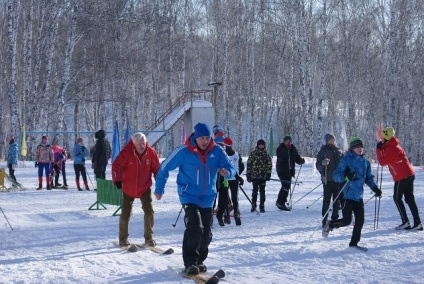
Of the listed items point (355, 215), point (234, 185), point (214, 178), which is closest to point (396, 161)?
point (355, 215)

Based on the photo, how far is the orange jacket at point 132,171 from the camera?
900 centimetres

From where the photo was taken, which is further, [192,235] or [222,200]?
[222,200]

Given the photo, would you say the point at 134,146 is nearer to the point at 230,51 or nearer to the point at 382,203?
the point at 382,203

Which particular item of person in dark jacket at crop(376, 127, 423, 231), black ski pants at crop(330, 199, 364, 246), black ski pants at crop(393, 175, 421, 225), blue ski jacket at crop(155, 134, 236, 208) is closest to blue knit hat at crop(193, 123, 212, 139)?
blue ski jacket at crop(155, 134, 236, 208)

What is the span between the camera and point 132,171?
9016mm

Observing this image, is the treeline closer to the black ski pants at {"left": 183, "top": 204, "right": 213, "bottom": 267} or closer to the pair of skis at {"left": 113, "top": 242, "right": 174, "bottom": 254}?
the pair of skis at {"left": 113, "top": 242, "right": 174, "bottom": 254}

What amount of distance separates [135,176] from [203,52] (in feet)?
154

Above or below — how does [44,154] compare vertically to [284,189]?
above

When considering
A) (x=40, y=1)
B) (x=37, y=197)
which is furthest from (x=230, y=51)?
(x=37, y=197)

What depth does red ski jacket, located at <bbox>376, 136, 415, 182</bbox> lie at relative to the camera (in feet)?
35.8

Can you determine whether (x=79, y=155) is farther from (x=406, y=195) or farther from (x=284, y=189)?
(x=406, y=195)

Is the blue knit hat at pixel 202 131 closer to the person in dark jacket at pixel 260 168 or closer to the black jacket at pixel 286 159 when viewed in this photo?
the person in dark jacket at pixel 260 168

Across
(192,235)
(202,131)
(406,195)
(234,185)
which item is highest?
(202,131)

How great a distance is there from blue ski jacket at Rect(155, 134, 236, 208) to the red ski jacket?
4.73 metres
